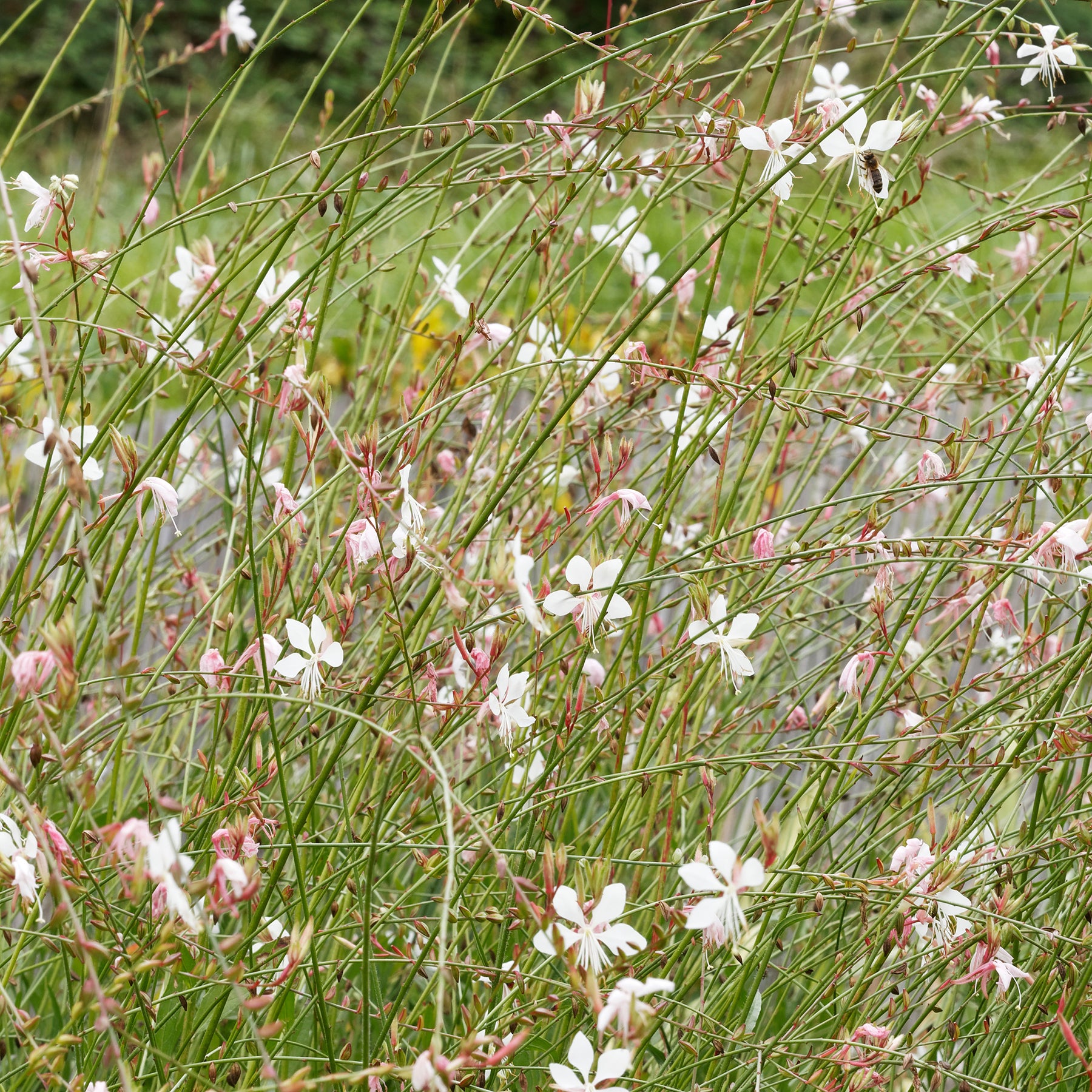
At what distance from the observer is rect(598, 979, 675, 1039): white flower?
2.34 ft

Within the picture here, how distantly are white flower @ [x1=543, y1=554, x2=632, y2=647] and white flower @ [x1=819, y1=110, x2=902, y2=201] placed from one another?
0.40 metres

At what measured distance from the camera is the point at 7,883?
0.93 meters

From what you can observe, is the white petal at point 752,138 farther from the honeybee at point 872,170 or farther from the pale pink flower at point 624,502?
the pale pink flower at point 624,502

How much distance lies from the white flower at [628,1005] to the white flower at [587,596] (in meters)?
0.32

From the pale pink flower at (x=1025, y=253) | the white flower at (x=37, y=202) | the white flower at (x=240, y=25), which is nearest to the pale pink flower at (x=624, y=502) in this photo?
the white flower at (x=37, y=202)

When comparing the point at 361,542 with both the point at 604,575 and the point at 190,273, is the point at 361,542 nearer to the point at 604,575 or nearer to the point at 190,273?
the point at 604,575

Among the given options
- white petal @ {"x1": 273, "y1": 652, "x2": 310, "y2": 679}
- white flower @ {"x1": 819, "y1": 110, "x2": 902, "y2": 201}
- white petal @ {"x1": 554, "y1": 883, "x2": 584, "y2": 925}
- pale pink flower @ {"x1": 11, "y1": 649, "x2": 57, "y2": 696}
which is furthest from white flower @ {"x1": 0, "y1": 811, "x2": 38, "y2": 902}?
white flower @ {"x1": 819, "y1": 110, "x2": 902, "y2": 201}

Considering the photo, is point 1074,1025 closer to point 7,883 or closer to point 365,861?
point 365,861

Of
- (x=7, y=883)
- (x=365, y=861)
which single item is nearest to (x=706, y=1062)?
(x=365, y=861)

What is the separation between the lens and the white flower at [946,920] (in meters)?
1.02

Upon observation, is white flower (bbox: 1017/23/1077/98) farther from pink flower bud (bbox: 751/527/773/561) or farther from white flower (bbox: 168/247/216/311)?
white flower (bbox: 168/247/216/311)

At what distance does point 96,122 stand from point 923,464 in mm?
7207

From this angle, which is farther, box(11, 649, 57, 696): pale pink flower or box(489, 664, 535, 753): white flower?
box(489, 664, 535, 753): white flower

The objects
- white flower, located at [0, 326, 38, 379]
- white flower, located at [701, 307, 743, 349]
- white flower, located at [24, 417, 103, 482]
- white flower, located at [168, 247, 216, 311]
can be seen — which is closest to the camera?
white flower, located at [24, 417, 103, 482]
